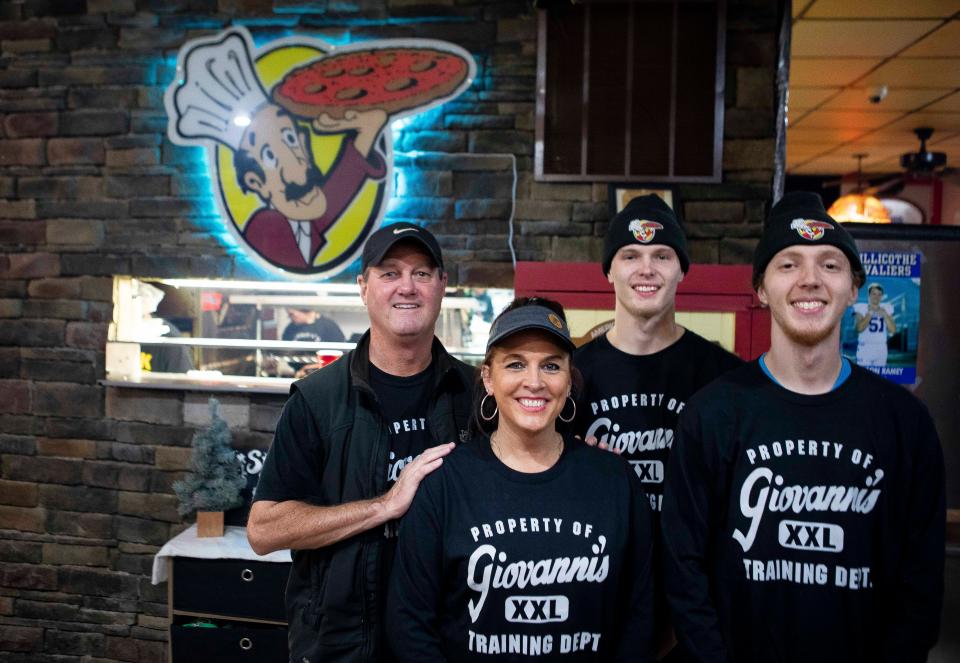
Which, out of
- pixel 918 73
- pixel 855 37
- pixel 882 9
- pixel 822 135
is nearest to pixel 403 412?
pixel 882 9

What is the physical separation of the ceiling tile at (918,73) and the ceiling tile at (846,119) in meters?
0.78

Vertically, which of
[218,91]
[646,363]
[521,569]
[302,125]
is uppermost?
[218,91]

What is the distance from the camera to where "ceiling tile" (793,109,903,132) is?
6223 mm

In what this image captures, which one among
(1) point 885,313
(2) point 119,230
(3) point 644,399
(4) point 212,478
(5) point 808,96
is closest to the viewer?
(3) point 644,399

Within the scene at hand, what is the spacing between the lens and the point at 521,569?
165 centimetres

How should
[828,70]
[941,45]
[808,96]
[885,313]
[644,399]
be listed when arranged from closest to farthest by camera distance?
[644,399] < [885,313] < [941,45] < [828,70] < [808,96]

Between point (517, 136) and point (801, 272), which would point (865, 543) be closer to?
point (801, 272)

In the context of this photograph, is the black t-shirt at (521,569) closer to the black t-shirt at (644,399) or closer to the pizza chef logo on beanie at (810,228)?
the black t-shirt at (644,399)

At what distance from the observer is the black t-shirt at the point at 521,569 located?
65.4 inches

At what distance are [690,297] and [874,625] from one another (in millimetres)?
1479

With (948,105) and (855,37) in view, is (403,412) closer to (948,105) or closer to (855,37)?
(855,37)

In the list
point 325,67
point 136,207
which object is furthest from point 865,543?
point 136,207

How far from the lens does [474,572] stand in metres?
1.66

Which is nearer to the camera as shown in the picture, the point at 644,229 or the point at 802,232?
the point at 802,232
